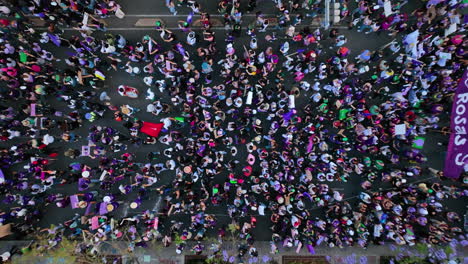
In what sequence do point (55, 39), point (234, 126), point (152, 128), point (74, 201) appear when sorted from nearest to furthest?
point (55, 39) < point (74, 201) < point (234, 126) < point (152, 128)

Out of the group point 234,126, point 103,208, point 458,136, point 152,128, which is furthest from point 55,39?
point 458,136

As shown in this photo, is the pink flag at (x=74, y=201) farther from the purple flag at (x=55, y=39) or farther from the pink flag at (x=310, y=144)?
the pink flag at (x=310, y=144)

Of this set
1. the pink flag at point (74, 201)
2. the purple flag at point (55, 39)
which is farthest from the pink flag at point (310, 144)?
the purple flag at point (55, 39)

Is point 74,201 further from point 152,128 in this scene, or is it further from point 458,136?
point 458,136

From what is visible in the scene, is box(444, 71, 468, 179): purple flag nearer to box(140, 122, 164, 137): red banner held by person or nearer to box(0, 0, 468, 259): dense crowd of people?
box(0, 0, 468, 259): dense crowd of people

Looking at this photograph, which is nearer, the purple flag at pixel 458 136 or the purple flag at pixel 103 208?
the purple flag at pixel 458 136

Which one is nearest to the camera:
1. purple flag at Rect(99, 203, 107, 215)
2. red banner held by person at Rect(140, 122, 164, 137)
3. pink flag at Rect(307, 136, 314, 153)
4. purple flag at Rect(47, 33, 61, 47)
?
purple flag at Rect(47, 33, 61, 47)

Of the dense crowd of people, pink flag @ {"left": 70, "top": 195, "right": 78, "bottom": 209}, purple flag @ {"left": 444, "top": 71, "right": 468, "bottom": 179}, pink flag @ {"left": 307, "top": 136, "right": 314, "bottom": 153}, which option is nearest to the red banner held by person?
the dense crowd of people
